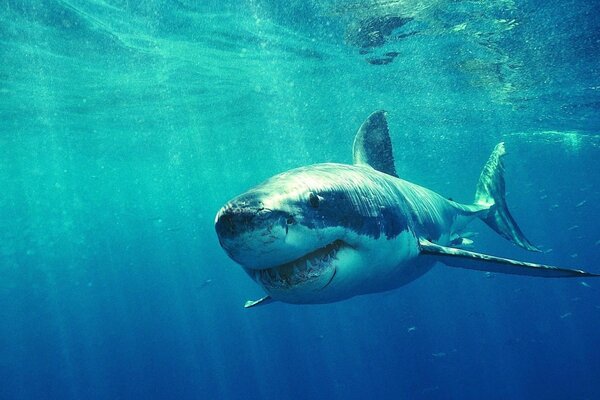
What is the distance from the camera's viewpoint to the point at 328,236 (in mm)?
2367

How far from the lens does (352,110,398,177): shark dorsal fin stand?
5.77 metres

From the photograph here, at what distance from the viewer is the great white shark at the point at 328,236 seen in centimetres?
198

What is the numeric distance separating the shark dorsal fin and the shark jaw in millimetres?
3575

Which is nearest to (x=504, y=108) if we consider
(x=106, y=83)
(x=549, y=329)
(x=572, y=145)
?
(x=572, y=145)

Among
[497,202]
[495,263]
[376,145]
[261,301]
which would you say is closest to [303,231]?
[495,263]

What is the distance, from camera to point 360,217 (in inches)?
109

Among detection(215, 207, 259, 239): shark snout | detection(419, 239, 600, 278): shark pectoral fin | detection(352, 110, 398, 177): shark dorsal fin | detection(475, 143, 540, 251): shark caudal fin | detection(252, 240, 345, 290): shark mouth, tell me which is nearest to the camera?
detection(215, 207, 259, 239): shark snout

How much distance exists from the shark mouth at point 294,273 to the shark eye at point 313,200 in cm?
28

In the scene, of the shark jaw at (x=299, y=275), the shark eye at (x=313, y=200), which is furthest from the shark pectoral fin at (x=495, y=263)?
the shark eye at (x=313, y=200)

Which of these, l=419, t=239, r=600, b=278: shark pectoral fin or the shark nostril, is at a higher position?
the shark nostril

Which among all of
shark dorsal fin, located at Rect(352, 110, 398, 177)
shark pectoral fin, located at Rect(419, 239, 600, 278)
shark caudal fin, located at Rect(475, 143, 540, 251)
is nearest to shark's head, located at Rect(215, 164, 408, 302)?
shark pectoral fin, located at Rect(419, 239, 600, 278)

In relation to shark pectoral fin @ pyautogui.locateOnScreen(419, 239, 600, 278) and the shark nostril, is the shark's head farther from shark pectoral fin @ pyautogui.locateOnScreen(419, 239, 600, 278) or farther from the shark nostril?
shark pectoral fin @ pyautogui.locateOnScreen(419, 239, 600, 278)

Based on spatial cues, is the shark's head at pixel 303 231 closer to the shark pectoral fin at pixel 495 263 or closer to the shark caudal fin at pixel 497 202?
the shark pectoral fin at pixel 495 263

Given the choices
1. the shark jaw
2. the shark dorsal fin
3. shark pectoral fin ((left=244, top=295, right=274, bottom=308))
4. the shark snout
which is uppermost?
the shark dorsal fin
